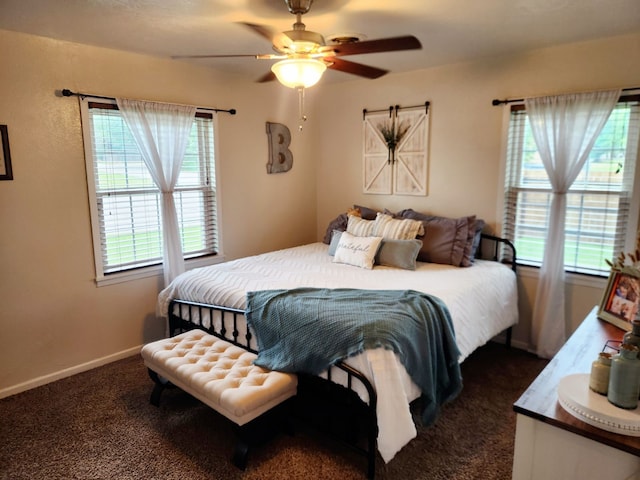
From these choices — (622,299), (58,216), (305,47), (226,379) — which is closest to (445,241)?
(622,299)

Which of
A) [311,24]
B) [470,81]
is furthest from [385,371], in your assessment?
[470,81]

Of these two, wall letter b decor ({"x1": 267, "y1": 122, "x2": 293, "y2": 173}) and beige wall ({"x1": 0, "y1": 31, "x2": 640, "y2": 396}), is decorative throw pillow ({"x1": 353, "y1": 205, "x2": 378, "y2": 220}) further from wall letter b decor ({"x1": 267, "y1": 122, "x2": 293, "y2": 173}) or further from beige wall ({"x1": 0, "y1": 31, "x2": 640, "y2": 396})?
wall letter b decor ({"x1": 267, "y1": 122, "x2": 293, "y2": 173})

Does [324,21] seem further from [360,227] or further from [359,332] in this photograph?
[359,332]

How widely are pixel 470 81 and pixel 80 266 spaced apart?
3.51 metres

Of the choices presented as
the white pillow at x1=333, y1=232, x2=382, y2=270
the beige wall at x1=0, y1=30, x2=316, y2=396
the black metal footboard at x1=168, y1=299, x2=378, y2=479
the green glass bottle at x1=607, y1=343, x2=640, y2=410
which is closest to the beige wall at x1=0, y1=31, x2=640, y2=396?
the beige wall at x1=0, y1=30, x2=316, y2=396

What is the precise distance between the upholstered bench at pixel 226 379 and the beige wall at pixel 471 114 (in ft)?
7.73

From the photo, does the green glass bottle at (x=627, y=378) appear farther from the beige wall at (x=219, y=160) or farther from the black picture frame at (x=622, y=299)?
the beige wall at (x=219, y=160)

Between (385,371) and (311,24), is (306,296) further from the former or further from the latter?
(311,24)

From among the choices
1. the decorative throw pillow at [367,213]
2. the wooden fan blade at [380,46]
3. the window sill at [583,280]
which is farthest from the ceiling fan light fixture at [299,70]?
the window sill at [583,280]

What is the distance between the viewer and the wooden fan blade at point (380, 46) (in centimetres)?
201

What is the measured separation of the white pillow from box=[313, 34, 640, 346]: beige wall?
2.88ft

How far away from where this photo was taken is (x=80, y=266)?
3229mm

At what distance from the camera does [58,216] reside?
3076 millimetres

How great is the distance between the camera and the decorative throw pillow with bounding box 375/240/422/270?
3355 millimetres
